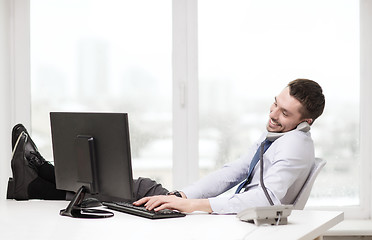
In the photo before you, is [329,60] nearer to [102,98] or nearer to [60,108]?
[102,98]

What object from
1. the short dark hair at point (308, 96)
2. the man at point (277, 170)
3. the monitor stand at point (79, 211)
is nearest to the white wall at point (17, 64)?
the man at point (277, 170)

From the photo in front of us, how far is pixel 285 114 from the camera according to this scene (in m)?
2.75

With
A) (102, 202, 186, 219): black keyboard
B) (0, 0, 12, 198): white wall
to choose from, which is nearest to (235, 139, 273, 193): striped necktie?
(102, 202, 186, 219): black keyboard

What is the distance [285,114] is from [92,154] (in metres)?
0.93

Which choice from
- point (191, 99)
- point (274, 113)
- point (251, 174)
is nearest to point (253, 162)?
point (251, 174)

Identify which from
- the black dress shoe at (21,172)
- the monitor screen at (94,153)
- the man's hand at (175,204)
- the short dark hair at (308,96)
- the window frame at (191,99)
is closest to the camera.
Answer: the monitor screen at (94,153)

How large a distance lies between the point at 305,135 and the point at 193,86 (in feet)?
4.86

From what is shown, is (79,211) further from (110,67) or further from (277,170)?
(110,67)

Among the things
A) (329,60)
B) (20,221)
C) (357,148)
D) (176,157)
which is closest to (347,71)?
(329,60)

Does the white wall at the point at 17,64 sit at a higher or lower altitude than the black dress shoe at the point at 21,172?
higher

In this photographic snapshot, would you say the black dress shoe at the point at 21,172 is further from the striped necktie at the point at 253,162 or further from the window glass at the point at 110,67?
the window glass at the point at 110,67

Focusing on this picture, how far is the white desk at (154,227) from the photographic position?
75.4 inches

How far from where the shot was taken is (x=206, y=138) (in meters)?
A: 4.07

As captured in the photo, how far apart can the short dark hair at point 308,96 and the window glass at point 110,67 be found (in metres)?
1.47
